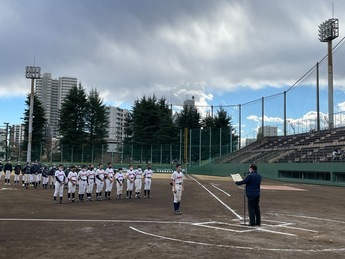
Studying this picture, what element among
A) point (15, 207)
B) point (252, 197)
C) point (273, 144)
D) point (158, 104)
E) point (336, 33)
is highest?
point (336, 33)

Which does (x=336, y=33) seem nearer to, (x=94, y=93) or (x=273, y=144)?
(x=273, y=144)

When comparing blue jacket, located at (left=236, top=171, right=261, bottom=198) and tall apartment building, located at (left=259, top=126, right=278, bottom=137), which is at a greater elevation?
tall apartment building, located at (left=259, top=126, right=278, bottom=137)

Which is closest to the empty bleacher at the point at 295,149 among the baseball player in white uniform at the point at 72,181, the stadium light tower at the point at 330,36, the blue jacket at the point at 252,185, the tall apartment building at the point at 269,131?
the tall apartment building at the point at 269,131

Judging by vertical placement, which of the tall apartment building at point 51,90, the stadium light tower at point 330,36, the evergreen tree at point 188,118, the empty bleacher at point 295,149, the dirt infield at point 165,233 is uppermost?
the tall apartment building at point 51,90

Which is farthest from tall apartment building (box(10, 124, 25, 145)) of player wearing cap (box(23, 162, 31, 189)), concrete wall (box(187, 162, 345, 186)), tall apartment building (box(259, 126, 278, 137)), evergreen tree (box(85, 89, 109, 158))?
player wearing cap (box(23, 162, 31, 189))

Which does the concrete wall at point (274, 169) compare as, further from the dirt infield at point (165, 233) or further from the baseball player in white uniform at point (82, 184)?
the baseball player in white uniform at point (82, 184)

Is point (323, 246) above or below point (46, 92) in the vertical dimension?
below

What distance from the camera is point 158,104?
267 ft

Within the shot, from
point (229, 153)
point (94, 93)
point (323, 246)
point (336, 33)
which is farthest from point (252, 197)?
point (94, 93)

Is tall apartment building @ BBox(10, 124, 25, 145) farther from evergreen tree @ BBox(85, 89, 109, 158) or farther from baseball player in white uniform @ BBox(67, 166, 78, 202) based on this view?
baseball player in white uniform @ BBox(67, 166, 78, 202)

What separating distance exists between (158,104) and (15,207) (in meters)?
66.4

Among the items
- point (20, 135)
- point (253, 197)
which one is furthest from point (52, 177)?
point (20, 135)

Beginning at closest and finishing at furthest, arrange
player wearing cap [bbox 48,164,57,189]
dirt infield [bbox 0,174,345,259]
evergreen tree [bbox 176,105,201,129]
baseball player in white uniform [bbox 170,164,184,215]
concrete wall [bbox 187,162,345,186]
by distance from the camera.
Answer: dirt infield [bbox 0,174,345,259] < baseball player in white uniform [bbox 170,164,184,215] < player wearing cap [bbox 48,164,57,189] < concrete wall [bbox 187,162,345,186] < evergreen tree [bbox 176,105,201,129]

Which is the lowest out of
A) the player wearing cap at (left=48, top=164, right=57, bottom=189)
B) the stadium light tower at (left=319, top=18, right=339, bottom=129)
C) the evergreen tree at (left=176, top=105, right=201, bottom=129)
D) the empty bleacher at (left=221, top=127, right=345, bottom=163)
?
the player wearing cap at (left=48, top=164, right=57, bottom=189)
